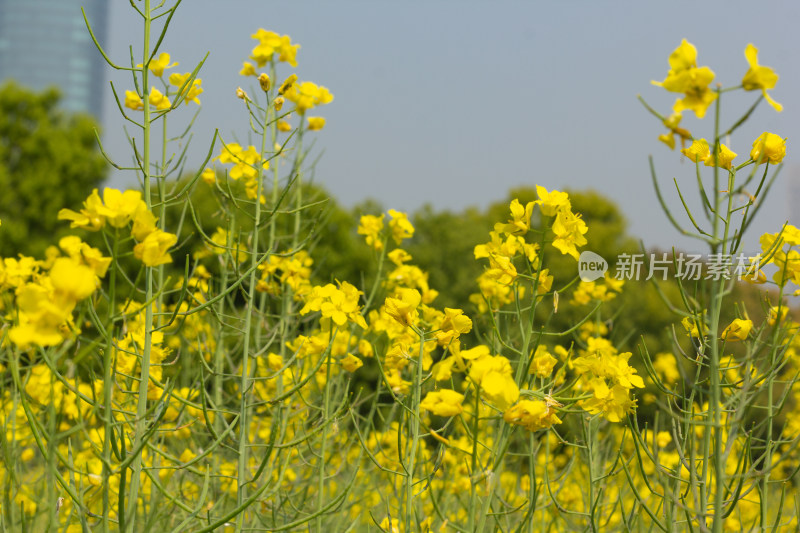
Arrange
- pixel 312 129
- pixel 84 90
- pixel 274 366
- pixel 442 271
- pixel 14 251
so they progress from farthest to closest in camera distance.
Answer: pixel 84 90, pixel 442 271, pixel 14 251, pixel 312 129, pixel 274 366

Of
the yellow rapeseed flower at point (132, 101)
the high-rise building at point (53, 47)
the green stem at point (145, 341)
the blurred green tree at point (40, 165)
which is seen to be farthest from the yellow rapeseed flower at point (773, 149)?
the high-rise building at point (53, 47)

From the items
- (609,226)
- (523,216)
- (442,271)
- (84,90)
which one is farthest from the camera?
(84,90)

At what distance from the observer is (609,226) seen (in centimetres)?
2192

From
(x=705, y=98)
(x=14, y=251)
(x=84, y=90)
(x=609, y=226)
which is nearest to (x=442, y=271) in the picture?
(x=609, y=226)

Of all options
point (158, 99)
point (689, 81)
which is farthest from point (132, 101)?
point (689, 81)

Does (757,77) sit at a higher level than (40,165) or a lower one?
lower

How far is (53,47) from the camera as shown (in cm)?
13800

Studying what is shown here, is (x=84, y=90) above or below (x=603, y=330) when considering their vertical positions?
above

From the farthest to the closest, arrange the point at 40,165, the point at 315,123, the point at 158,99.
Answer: the point at 40,165
the point at 315,123
the point at 158,99

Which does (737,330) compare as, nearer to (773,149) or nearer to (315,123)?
(773,149)

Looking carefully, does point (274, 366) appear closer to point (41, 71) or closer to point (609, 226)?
point (609, 226)

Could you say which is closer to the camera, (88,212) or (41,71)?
(88,212)

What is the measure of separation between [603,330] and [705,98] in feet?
9.77

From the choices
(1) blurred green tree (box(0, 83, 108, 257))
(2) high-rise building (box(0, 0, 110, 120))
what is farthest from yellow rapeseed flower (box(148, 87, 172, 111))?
(2) high-rise building (box(0, 0, 110, 120))
